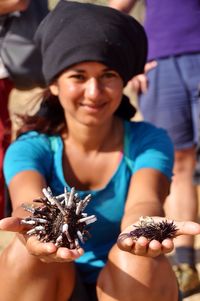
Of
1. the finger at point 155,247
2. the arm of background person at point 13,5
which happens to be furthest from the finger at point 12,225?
the arm of background person at point 13,5

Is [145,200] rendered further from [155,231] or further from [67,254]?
[67,254]

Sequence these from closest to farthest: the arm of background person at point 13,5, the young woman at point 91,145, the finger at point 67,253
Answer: the finger at point 67,253
the young woman at point 91,145
the arm of background person at point 13,5

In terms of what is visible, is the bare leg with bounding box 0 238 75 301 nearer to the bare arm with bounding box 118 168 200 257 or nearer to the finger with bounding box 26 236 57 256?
the finger with bounding box 26 236 57 256

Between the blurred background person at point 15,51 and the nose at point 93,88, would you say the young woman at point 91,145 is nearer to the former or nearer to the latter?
the nose at point 93,88

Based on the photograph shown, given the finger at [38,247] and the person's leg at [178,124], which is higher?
the finger at [38,247]

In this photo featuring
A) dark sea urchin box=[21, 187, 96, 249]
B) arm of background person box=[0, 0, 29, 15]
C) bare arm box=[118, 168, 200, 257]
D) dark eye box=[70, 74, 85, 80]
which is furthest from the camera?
arm of background person box=[0, 0, 29, 15]

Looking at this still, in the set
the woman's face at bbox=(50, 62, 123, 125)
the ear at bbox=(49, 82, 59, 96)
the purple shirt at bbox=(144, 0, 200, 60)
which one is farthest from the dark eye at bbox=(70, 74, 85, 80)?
the purple shirt at bbox=(144, 0, 200, 60)
